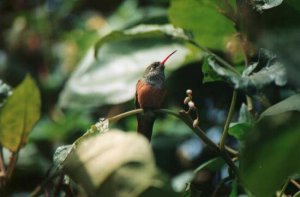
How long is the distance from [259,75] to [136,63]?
1.19m

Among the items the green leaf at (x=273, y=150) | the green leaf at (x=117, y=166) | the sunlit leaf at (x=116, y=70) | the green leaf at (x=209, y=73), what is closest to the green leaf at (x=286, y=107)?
the green leaf at (x=273, y=150)

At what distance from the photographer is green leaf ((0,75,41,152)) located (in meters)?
1.33

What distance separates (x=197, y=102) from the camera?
2.16 metres

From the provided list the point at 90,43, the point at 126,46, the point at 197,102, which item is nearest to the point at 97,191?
the point at 197,102

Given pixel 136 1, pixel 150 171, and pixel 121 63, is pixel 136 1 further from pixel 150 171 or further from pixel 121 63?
pixel 150 171

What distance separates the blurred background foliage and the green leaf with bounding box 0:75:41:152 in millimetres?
110

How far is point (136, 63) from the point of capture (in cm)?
223

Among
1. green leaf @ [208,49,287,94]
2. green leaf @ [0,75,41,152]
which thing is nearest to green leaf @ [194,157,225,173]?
green leaf @ [208,49,287,94]

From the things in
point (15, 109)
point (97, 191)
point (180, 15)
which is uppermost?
point (97, 191)

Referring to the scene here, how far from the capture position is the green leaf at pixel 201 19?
1.63m

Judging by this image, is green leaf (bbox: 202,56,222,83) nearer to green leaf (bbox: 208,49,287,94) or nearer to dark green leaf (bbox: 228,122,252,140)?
green leaf (bbox: 208,49,287,94)

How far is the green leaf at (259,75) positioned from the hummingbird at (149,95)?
26 centimetres

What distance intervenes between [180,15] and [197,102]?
0.54 metres

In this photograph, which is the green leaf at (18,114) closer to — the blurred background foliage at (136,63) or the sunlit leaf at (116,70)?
the blurred background foliage at (136,63)
